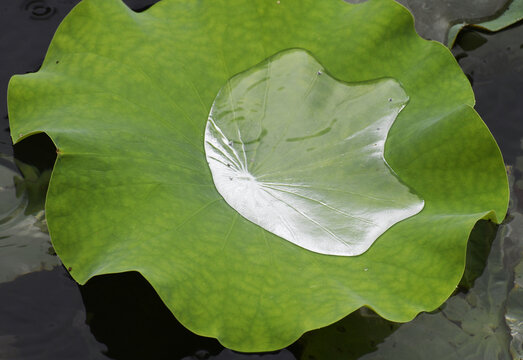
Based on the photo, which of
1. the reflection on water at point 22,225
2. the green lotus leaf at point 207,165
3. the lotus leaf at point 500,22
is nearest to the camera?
the green lotus leaf at point 207,165

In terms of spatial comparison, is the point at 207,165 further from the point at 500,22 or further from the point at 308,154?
the point at 500,22

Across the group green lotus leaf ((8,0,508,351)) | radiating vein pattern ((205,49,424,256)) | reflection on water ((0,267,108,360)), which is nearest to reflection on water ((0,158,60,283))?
reflection on water ((0,267,108,360))

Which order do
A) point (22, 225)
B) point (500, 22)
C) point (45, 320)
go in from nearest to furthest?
point (45, 320), point (22, 225), point (500, 22)

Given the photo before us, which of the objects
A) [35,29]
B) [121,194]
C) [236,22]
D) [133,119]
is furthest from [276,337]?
[35,29]

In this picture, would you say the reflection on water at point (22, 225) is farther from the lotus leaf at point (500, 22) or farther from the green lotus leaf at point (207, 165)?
the lotus leaf at point (500, 22)

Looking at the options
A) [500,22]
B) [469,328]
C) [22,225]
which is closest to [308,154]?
[469,328]

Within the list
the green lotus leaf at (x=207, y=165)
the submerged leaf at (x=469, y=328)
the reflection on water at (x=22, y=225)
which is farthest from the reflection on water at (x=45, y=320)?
the submerged leaf at (x=469, y=328)

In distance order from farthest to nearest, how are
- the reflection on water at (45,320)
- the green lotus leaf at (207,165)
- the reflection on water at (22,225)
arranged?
the reflection on water at (22,225)
the reflection on water at (45,320)
the green lotus leaf at (207,165)
